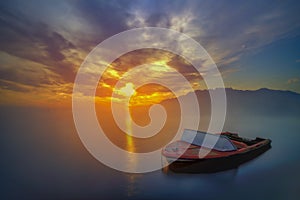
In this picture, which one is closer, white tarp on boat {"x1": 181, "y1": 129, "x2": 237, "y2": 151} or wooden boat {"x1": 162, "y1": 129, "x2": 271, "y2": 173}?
wooden boat {"x1": 162, "y1": 129, "x2": 271, "y2": 173}

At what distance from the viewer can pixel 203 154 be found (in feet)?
25.3

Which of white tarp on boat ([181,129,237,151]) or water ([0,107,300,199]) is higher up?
white tarp on boat ([181,129,237,151])

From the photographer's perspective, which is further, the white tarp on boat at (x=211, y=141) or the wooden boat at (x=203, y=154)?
the white tarp on boat at (x=211, y=141)

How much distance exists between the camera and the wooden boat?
746 cm

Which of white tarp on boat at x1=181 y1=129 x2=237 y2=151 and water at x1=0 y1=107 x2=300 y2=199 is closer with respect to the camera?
water at x1=0 y1=107 x2=300 y2=199

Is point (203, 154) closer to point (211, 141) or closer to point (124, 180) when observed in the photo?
point (211, 141)

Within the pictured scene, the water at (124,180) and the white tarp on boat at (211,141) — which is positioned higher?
the white tarp on boat at (211,141)

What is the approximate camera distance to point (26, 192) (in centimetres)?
571

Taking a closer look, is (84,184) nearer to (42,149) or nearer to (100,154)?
(100,154)

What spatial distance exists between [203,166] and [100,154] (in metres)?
5.82

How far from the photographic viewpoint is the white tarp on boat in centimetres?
847

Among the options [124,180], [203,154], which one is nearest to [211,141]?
[203,154]

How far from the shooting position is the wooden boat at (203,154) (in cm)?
746

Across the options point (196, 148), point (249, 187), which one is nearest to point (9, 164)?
point (196, 148)
